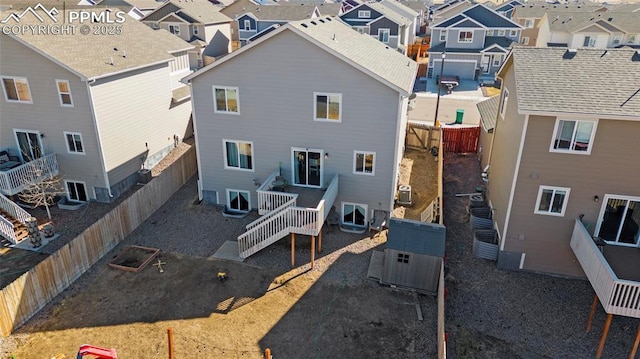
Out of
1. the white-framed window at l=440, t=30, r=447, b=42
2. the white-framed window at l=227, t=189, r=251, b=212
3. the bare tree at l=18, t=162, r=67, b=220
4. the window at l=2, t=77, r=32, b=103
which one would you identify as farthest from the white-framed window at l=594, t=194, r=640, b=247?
the white-framed window at l=440, t=30, r=447, b=42

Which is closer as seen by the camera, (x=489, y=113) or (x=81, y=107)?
(x=81, y=107)

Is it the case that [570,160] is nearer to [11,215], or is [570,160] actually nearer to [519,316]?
[519,316]

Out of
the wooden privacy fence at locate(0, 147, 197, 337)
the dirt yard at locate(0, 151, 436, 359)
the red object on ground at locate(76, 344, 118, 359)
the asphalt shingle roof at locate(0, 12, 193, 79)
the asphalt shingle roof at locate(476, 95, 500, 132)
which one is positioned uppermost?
the asphalt shingle roof at locate(0, 12, 193, 79)

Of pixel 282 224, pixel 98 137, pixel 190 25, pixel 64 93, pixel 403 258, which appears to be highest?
pixel 190 25

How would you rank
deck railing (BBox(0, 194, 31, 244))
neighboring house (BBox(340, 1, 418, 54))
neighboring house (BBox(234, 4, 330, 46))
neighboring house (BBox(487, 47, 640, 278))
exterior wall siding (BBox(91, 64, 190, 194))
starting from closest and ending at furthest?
1. neighboring house (BBox(487, 47, 640, 278))
2. deck railing (BBox(0, 194, 31, 244))
3. exterior wall siding (BBox(91, 64, 190, 194))
4. neighboring house (BBox(340, 1, 418, 54))
5. neighboring house (BBox(234, 4, 330, 46))

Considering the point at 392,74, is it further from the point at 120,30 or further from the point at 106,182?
the point at 120,30

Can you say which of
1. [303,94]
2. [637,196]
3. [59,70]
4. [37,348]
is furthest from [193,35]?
[637,196]

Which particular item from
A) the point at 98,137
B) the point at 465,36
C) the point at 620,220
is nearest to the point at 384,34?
the point at 465,36

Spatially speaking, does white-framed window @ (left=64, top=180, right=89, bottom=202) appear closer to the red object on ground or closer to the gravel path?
the red object on ground
